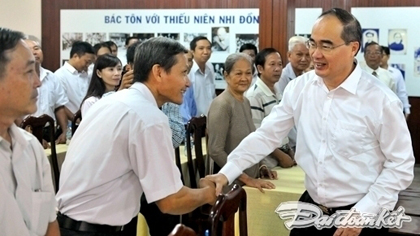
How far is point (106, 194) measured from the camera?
1.87 m

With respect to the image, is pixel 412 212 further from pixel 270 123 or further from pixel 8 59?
pixel 8 59

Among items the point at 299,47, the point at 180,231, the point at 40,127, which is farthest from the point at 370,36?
the point at 180,231

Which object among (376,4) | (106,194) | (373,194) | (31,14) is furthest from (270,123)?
(31,14)

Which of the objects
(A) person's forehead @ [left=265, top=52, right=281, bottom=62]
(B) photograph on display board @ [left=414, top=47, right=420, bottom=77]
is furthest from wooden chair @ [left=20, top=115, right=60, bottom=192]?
(B) photograph on display board @ [left=414, top=47, right=420, bottom=77]

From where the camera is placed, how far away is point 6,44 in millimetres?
1512

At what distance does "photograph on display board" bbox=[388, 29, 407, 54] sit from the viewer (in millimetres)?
6629

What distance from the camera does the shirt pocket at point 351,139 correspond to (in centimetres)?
207

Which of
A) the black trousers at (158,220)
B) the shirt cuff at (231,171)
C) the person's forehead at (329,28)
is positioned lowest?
the black trousers at (158,220)

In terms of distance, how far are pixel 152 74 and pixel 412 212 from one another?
121 centimetres

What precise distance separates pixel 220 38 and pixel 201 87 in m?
1.06

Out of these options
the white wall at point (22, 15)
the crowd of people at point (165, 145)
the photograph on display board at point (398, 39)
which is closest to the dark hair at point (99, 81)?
the crowd of people at point (165, 145)

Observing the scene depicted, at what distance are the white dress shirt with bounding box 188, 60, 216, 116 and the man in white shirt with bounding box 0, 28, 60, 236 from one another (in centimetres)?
444

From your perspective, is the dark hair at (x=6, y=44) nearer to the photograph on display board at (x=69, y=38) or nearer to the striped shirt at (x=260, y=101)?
the striped shirt at (x=260, y=101)

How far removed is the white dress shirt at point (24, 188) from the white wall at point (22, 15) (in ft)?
21.4
